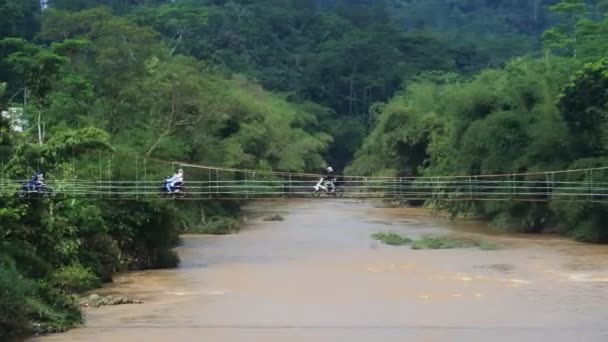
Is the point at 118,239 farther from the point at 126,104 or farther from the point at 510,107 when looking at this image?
the point at 510,107

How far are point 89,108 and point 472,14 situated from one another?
60455 mm

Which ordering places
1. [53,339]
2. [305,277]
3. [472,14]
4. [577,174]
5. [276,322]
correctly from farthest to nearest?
[472,14], [577,174], [305,277], [276,322], [53,339]

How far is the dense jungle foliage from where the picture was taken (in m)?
22.1

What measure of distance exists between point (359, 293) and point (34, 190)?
6.50 meters

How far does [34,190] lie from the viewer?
66.5 feet

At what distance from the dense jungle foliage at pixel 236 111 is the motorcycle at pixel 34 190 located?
28cm

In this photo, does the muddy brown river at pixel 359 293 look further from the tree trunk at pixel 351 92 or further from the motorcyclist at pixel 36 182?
the tree trunk at pixel 351 92

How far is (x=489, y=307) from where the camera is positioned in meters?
20.0

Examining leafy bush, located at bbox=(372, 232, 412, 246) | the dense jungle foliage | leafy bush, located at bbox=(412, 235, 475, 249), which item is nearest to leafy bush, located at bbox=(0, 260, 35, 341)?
the dense jungle foliage

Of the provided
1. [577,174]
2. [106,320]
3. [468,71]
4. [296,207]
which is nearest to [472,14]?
[468,71]

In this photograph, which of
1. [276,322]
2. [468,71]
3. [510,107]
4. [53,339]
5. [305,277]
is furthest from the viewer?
[468,71]

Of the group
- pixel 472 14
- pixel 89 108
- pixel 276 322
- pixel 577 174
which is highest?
pixel 472 14

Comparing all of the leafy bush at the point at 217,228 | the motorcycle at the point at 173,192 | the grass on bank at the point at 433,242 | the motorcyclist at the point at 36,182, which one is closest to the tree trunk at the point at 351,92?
the leafy bush at the point at 217,228

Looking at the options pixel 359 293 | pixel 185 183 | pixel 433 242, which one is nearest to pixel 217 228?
pixel 185 183
